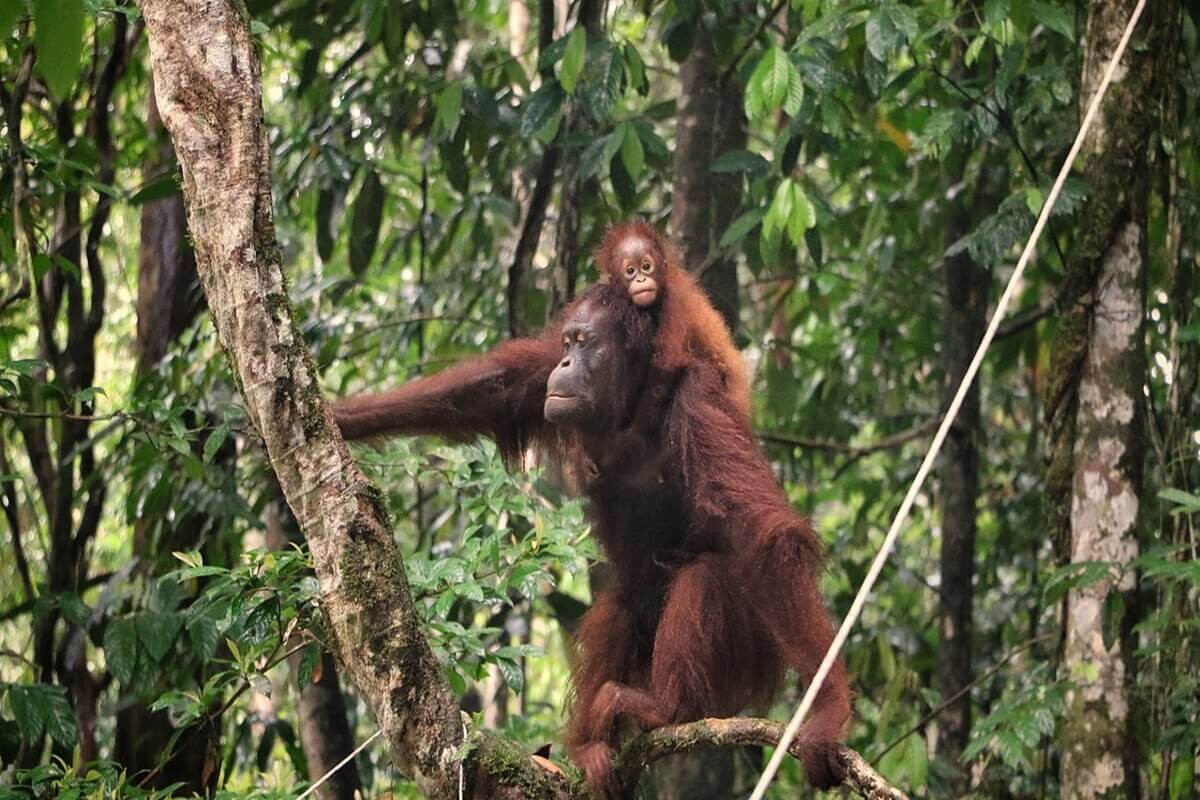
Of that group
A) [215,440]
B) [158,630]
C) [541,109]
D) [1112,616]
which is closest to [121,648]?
[158,630]

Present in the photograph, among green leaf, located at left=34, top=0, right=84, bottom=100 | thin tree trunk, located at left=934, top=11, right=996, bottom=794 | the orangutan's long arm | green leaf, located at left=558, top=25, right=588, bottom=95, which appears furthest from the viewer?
thin tree trunk, located at left=934, top=11, right=996, bottom=794

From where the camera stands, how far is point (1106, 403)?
3.93m

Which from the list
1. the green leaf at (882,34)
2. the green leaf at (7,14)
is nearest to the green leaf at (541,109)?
the green leaf at (882,34)

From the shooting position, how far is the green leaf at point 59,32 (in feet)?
7.24

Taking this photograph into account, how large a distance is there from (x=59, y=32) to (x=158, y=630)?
80.6 inches

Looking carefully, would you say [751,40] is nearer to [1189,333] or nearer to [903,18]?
[903,18]

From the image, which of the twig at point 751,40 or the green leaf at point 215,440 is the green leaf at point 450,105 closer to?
the twig at point 751,40

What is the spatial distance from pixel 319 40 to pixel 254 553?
2574 mm

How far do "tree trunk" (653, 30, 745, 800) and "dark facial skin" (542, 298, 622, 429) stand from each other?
1.26m

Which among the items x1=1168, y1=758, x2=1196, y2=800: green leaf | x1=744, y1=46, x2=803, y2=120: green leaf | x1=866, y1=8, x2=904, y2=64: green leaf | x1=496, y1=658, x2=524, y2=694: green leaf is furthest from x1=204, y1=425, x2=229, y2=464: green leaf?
x1=1168, y1=758, x2=1196, y2=800: green leaf

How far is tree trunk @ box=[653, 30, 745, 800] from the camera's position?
5062 millimetres

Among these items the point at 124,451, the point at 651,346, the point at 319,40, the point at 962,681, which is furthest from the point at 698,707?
the point at 319,40

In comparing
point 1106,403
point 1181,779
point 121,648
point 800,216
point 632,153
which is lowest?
point 1181,779

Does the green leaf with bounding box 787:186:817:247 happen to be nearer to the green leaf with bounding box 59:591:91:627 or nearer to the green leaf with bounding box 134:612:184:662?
the green leaf with bounding box 134:612:184:662
